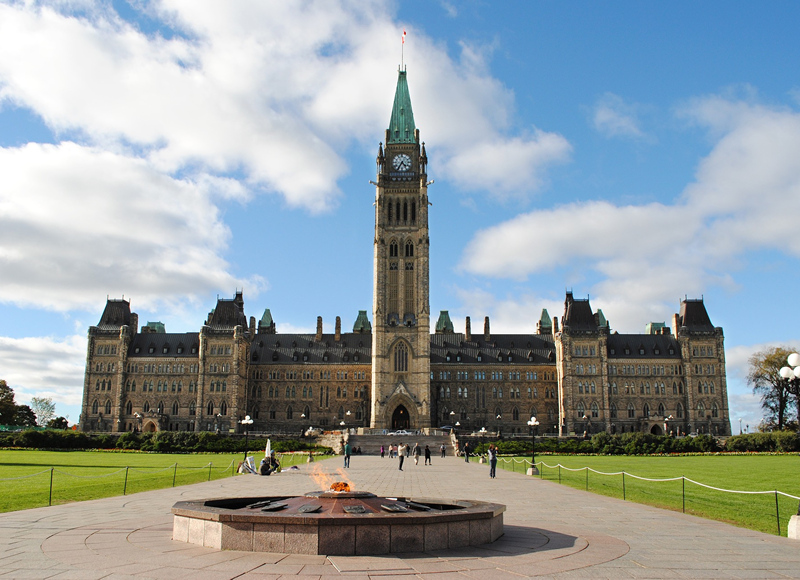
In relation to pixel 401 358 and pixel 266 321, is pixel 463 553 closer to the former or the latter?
pixel 401 358

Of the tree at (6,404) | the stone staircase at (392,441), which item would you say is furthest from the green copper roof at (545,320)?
the tree at (6,404)

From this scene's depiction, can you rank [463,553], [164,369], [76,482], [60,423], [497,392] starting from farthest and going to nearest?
1. [60,423]
2. [497,392]
3. [164,369]
4. [76,482]
5. [463,553]

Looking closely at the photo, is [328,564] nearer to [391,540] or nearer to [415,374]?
[391,540]

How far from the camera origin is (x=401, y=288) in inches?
3777

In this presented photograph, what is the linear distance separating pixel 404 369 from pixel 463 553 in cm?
8127

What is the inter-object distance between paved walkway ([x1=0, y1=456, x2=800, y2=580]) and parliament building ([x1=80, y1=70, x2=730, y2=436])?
74.2 metres

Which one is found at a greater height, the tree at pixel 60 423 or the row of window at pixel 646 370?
the row of window at pixel 646 370

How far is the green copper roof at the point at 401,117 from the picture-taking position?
102438mm

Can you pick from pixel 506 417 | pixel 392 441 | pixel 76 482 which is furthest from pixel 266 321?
pixel 76 482

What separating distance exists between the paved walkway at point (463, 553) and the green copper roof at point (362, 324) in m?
94.3

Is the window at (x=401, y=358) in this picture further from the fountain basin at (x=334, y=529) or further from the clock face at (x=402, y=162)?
the fountain basin at (x=334, y=529)

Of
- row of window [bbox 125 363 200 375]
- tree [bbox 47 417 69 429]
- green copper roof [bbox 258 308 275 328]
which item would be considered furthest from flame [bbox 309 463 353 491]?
tree [bbox 47 417 69 429]

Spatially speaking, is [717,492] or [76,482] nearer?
[717,492]

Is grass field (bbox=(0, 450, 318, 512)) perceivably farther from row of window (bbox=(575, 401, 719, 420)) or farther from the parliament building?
row of window (bbox=(575, 401, 719, 420))
